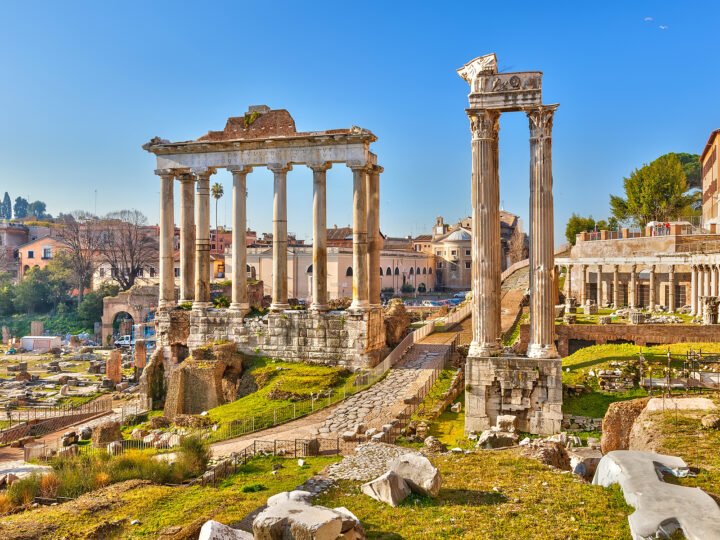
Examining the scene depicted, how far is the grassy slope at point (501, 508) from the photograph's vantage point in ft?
29.4

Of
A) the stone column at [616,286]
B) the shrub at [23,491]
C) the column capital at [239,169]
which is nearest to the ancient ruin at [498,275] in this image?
the shrub at [23,491]

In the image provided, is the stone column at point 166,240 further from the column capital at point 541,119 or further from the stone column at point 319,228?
the column capital at point 541,119

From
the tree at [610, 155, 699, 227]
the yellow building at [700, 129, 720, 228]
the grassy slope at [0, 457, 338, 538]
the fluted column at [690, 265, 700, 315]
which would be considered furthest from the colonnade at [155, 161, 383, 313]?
the tree at [610, 155, 699, 227]

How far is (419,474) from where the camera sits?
1080 cm

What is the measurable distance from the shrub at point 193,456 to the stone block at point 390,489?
529cm

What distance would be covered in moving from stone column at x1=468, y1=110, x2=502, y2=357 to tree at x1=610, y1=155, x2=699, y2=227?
4220 centimetres

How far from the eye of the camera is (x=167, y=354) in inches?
1059

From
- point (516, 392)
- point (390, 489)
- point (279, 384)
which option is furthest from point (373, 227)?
point (390, 489)

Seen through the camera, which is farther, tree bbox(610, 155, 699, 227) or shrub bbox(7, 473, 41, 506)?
tree bbox(610, 155, 699, 227)

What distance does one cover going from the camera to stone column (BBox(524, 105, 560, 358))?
16.4 metres

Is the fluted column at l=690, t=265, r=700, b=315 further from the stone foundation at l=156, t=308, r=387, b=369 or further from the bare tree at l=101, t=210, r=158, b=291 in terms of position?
the bare tree at l=101, t=210, r=158, b=291

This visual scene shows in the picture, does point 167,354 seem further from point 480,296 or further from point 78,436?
point 480,296

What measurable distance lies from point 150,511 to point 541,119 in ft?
41.7

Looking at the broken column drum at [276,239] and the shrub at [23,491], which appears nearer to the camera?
the shrub at [23,491]
